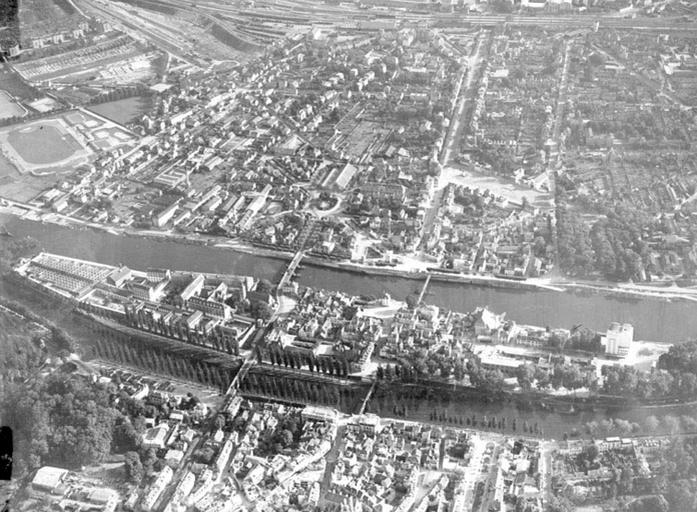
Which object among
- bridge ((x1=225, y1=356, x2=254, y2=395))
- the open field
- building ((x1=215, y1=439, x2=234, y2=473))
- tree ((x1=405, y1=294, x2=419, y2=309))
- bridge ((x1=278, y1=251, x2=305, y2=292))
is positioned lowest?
bridge ((x1=225, y1=356, x2=254, y2=395))

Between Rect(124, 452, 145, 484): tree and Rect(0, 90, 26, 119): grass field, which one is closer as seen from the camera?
Rect(124, 452, 145, 484): tree

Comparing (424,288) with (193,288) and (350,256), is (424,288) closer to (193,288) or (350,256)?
(350,256)

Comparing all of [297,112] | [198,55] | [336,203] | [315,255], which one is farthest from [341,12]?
[315,255]

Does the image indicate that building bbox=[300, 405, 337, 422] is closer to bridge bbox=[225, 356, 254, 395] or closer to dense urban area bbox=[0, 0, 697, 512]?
dense urban area bbox=[0, 0, 697, 512]

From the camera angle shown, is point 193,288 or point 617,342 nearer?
point 617,342

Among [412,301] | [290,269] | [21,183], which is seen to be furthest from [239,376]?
[21,183]

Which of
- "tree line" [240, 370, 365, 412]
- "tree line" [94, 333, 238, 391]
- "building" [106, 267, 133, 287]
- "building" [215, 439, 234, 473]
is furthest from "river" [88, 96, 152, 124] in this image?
"building" [215, 439, 234, 473]

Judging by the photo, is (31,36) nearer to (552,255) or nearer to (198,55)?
(198,55)
